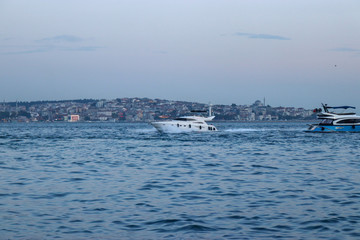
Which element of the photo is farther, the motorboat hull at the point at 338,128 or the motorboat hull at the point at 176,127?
the motorboat hull at the point at 338,128

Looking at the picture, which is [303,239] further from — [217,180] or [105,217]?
[217,180]

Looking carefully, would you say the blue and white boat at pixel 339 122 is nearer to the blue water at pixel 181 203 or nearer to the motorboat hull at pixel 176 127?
the motorboat hull at pixel 176 127

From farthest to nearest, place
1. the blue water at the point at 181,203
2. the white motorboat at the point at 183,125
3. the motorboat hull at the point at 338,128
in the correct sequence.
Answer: the motorboat hull at the point at 338,128, the white motorboat at the point at 183,125, the blue water at the point at 181,203

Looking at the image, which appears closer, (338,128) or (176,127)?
(176,127)

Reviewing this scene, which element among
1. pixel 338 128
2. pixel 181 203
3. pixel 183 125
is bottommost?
pixel 181 203

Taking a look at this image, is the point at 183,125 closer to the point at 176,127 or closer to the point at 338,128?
the point at 176,127

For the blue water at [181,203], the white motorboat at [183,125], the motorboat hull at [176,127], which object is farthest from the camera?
the white motorboat at [183,125]

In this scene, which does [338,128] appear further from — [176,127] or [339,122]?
[176,127]

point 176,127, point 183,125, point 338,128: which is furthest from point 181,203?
point 338,128

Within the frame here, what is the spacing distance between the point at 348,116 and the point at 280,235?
6573 cm

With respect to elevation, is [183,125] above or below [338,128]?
above

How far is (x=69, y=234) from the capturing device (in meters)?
10.5

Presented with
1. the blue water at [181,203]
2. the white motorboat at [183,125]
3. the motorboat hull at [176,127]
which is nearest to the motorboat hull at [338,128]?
the white motorboat at [183,125]

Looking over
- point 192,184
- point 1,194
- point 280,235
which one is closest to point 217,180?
point 192,184
